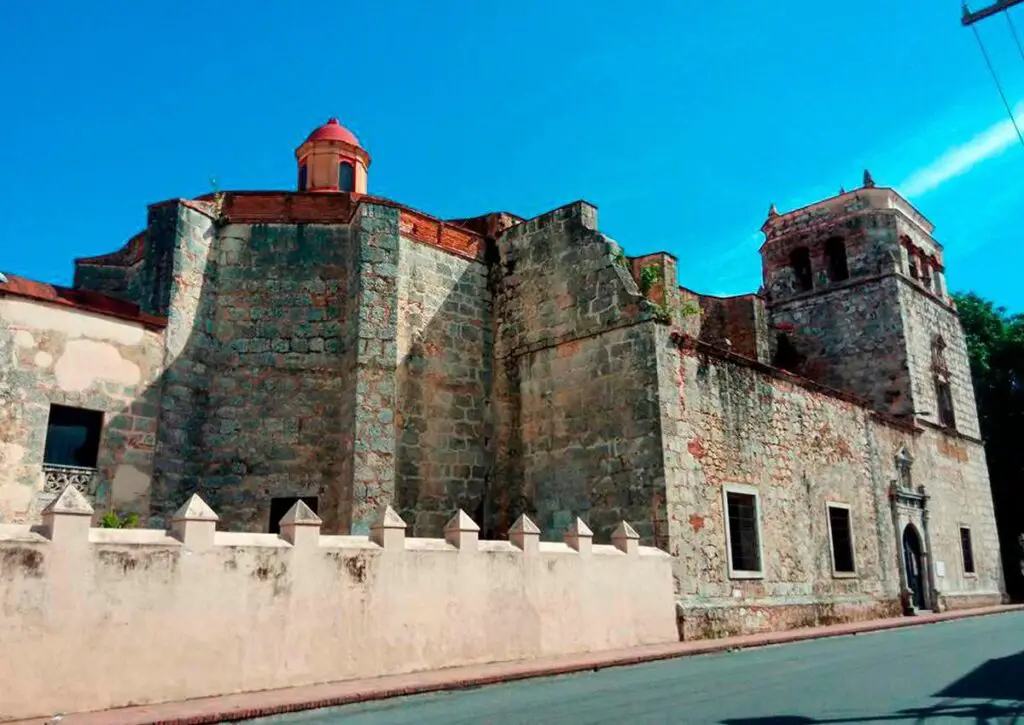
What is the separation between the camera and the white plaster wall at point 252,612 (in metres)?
6.95

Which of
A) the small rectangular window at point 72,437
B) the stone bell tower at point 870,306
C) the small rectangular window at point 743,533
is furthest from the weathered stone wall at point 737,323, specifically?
the small rectangular window at point 72,437

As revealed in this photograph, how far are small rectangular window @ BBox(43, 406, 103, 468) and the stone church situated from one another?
3 centimetres

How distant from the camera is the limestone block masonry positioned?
698 cm

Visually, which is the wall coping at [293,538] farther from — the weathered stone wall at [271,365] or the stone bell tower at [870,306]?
the stone bell tower at [870,306]

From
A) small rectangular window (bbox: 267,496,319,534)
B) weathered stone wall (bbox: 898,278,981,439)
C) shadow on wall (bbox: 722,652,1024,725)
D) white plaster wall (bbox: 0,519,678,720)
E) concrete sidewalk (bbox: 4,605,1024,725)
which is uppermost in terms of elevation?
weathered stone wall (bbox: 898,278,981,439)

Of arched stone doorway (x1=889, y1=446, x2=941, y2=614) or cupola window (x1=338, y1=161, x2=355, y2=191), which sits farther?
cupola window (x1=338, y1=161, x2=355, y2=191)

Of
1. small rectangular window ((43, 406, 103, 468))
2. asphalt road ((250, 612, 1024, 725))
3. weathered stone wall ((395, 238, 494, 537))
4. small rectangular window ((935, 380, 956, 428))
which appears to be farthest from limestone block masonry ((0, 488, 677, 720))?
small rectangular window ((935, 380, 956, 428))

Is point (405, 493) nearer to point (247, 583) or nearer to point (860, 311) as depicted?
point (247, 583)

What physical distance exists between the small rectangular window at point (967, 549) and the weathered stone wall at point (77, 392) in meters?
20.4

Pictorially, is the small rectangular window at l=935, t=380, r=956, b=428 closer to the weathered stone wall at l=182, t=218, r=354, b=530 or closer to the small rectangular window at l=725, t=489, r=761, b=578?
the small rectangular window at l=725, t=489, r=761, b=578

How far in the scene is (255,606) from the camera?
8195 mm

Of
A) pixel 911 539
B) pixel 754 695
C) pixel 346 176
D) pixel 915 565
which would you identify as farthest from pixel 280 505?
pixel 915 565

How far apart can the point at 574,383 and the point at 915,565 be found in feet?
36.2

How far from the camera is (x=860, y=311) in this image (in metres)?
23.9
